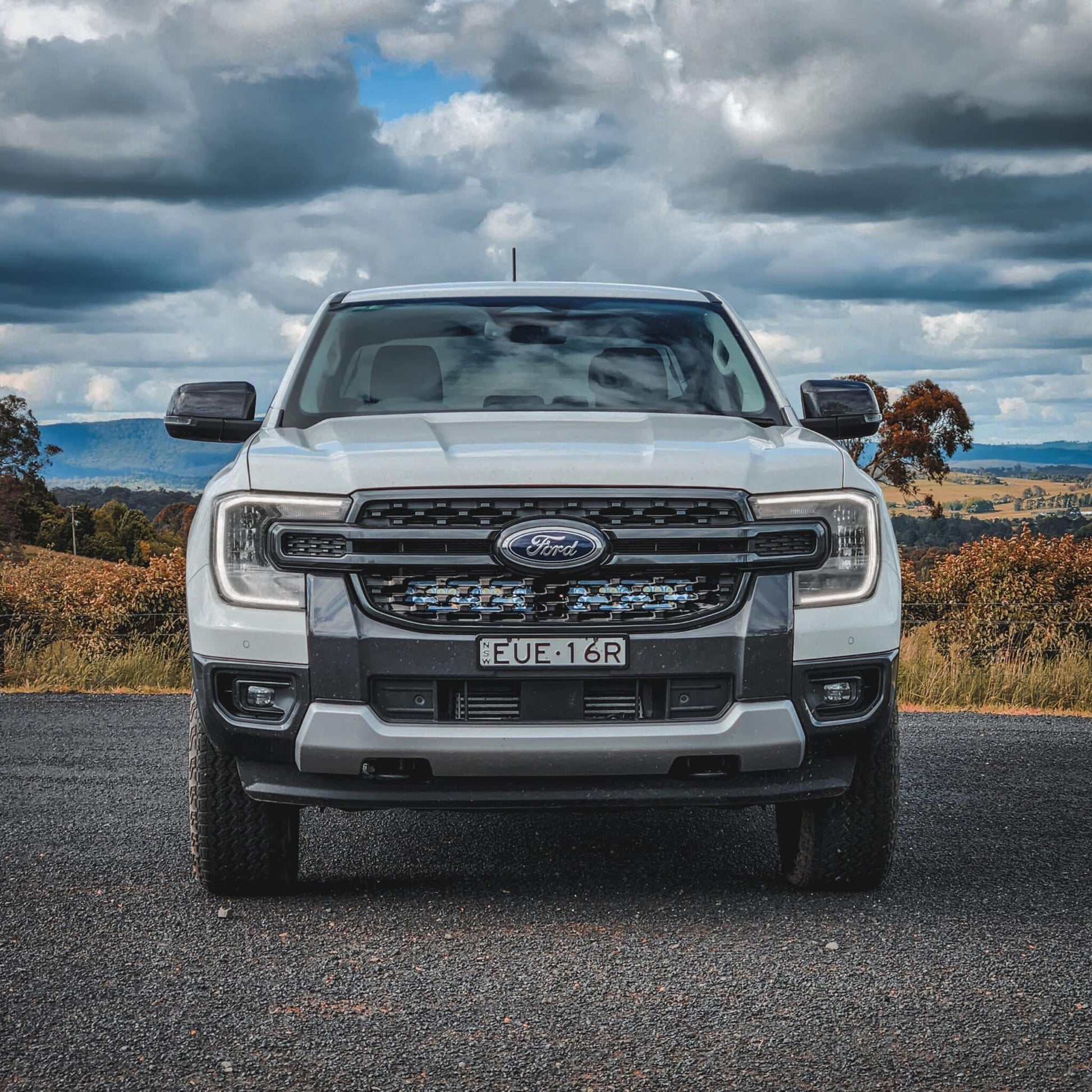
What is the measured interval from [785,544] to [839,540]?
0.19 meters

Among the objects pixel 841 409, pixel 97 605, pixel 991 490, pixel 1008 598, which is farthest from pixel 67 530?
pixel 841 409

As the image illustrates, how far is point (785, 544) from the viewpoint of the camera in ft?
12.4

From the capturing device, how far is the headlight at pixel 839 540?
12.5ft

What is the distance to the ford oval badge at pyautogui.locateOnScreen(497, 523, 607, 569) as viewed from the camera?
366 centimetres

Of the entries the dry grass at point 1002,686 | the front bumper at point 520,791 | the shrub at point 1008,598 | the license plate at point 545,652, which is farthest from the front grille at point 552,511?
the shrub at point 1008,598

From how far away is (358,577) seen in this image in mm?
3693

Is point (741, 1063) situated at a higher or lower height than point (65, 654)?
higher

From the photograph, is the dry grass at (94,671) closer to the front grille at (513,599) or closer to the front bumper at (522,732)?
the front bumper at (522,732)

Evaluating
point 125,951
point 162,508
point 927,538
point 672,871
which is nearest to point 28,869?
point 125,951

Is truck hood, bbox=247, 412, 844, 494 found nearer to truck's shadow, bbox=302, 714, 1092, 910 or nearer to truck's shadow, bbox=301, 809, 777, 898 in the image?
truck's shadow, bbox=302, 714, 1092, 910

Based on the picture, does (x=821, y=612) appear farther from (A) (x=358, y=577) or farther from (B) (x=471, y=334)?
(B) (x=471, y=334)

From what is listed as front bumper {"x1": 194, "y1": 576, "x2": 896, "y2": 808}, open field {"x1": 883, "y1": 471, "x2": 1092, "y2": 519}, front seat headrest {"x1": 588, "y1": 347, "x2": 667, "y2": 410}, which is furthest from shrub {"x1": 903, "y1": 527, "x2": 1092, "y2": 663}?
open field {"x1": 883, "y1": 471, "x2": 1092, "y2": 519}

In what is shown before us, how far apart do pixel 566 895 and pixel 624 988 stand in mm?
919

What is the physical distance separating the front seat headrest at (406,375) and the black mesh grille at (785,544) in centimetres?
162
